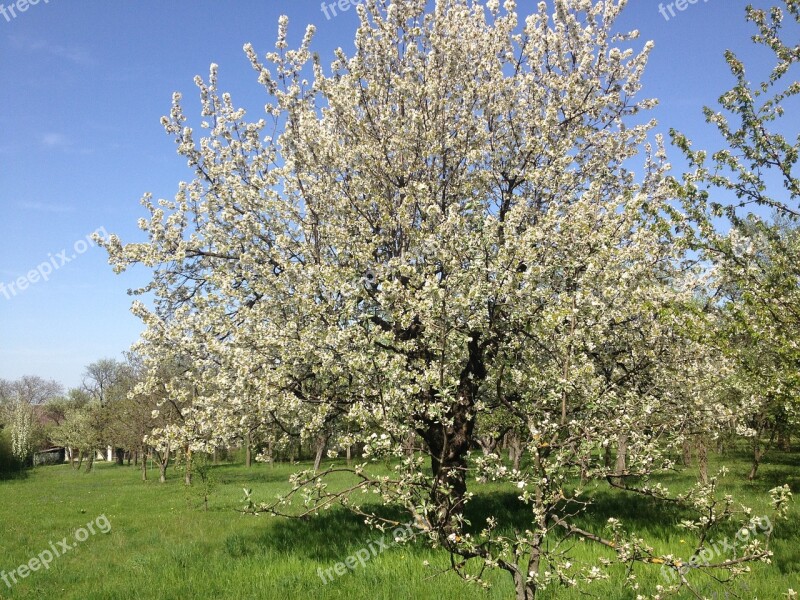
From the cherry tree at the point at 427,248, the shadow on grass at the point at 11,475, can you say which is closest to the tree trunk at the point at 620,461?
the cherry tree at the point at 427,248

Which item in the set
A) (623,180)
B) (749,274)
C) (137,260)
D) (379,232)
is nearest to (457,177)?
(379,232)

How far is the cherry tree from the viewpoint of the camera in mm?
9852

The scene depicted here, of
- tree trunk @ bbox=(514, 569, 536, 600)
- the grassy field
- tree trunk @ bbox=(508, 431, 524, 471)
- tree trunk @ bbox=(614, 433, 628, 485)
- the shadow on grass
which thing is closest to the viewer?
tree trunk @ bbox=(514, 569, 536, 600)

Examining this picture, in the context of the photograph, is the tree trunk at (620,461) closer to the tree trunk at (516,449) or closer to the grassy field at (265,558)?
the tree trunk at (516,449)

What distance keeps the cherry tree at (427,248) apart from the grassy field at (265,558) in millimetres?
1159

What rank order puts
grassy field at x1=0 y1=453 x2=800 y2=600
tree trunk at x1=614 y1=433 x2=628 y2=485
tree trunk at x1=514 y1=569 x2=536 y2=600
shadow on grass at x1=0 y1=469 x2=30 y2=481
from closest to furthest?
tree trunk at x1=514 y1=569 x2=536 y2=600 < tree trunk at x1=614 y1=433 x2=628 y2=485 < grassy field at x1=0 y1=453 x2=800 y2=600 < shadow on grass at x1=0 y1=469 x2=30 y2=481

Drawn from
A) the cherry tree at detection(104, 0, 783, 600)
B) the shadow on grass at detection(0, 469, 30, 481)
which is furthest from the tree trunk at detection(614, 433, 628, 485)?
the shadow on grass at detection(0, 469, 30, 481)

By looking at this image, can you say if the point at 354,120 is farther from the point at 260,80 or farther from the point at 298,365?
the point at 298,365

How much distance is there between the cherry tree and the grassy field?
3.80ft

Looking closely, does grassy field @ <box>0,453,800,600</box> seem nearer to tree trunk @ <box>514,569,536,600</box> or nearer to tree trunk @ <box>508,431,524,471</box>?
tree trunk @ <box>508,431,524,471</box>

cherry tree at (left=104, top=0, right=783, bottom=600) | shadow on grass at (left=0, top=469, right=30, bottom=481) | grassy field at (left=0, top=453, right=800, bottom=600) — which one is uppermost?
cherry tree at (left=104, top=0, right=783, bottom=600)

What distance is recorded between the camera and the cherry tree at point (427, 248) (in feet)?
32.3

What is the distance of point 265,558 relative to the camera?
1173 centimetres

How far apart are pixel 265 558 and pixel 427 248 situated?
8.01 m
